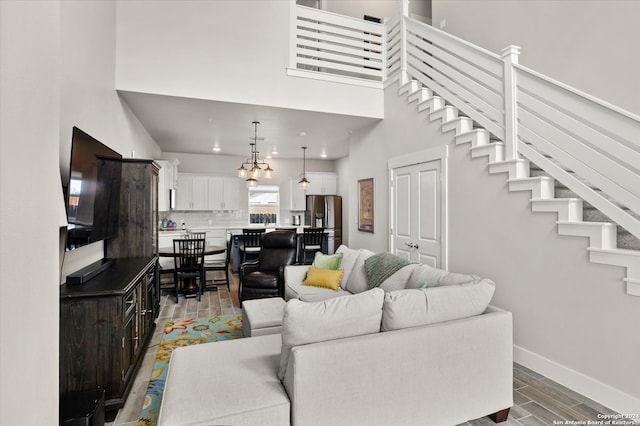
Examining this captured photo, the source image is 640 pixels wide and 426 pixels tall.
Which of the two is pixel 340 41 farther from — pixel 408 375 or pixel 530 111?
pixel 408 375

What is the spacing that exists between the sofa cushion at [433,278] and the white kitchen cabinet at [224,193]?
6652 millimetres

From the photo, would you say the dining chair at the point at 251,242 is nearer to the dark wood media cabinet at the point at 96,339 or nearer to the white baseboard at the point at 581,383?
the dark wood media cabinet at the point at 96,339

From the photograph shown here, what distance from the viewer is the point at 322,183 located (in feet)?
31.4

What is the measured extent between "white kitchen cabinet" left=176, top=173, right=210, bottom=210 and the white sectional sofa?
22.3ft

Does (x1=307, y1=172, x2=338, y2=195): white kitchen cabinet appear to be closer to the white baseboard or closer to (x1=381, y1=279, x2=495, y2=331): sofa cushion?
the white baseboard

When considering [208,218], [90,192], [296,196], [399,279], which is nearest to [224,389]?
[399,279]

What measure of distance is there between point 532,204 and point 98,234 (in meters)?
3.89

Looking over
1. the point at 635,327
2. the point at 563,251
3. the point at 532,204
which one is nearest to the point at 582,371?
the point at 635,327

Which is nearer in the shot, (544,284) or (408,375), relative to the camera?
(408,375)

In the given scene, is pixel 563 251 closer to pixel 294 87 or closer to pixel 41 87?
pixel 41 87

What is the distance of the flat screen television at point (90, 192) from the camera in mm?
2455

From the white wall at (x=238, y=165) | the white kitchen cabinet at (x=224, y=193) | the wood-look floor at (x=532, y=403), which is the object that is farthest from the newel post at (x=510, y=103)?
the white kitchen cabinet at (x=224, y=193)

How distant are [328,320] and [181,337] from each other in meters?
2.51

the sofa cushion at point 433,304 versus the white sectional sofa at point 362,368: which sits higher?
the sofa cushion at point 433,304
